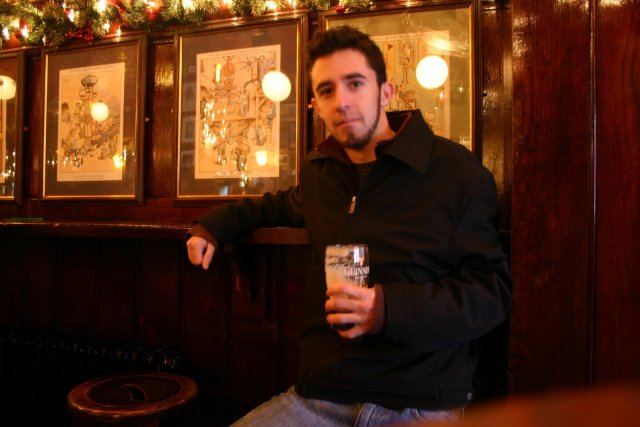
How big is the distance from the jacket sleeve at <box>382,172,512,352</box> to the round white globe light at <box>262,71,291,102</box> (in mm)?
1184

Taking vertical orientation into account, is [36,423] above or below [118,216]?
below

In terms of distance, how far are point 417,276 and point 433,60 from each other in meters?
1.08

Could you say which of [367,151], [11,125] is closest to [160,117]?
[11,125]

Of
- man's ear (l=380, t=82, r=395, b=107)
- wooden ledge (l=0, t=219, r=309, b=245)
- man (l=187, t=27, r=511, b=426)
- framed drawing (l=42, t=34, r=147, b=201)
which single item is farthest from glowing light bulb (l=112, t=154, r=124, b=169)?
man's ear (l=380, t=82, r=395, b=107)

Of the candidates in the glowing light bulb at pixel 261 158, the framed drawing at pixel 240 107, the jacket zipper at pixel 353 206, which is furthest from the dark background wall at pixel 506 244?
the jacket zipper at pixel 353 206

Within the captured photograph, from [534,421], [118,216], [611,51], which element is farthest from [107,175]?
[534,421]

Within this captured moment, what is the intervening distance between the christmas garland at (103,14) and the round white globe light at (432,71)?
0.40m

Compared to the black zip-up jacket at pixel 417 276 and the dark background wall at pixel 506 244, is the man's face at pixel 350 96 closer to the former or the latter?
the black zip-up jacket at pixel 417 276

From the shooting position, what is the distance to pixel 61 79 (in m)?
2.71

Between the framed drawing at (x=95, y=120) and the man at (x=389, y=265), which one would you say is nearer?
the man at (x=389, y=265)

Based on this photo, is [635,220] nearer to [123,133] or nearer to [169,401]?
[169,401]

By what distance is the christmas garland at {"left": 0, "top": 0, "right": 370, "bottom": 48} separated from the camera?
2.30 meters

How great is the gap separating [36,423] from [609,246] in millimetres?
3067

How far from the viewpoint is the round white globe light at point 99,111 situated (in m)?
2.59
